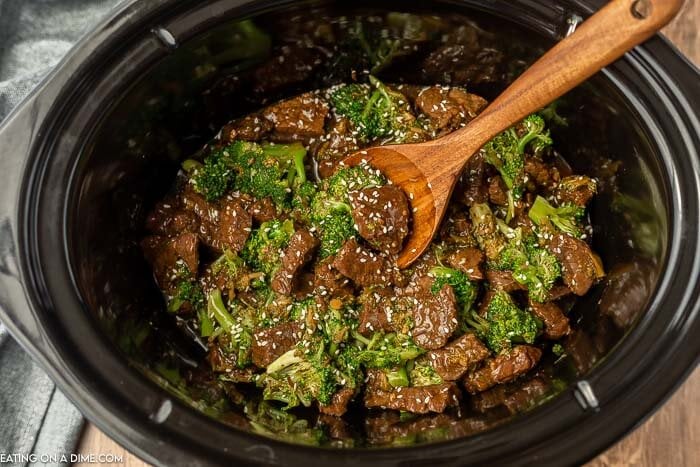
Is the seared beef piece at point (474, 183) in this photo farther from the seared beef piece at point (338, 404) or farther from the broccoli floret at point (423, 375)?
the seared beef piece at point (338, 404)

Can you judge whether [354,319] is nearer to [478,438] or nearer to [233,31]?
[478,438]

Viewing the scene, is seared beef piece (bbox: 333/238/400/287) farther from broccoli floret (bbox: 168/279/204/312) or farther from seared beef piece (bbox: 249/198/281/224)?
broccoli floret (bbox: 168/279/204/312)

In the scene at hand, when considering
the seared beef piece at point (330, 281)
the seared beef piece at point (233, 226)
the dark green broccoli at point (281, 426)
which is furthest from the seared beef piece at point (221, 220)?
the dark green broccoli at point (281, 426)

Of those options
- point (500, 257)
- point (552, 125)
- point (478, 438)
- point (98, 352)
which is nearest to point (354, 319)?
point (500, 257)

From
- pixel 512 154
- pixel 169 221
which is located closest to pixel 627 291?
pixel 512 154

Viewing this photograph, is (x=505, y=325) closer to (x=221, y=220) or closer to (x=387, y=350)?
(x=387, y=350)
